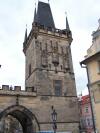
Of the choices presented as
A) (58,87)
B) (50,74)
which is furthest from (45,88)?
(50,74)

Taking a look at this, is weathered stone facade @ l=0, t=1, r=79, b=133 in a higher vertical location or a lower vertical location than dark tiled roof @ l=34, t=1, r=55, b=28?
lower

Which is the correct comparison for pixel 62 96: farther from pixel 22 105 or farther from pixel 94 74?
pixel 94 74

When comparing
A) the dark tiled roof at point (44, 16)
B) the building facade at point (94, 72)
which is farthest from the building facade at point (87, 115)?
the building facade at point (94, 72)

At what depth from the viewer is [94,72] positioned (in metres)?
15.2

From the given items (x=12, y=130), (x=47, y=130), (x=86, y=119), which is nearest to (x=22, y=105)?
(x=47, y=130)

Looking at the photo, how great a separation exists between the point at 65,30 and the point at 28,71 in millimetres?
7631

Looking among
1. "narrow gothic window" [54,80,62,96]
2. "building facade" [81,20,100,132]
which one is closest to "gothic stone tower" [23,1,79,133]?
"narrow gothic window" [54,80,62,96]

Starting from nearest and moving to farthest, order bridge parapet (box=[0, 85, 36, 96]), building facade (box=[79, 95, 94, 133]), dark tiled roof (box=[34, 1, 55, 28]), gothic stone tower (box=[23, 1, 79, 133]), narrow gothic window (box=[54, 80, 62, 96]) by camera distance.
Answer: bridge parapet (box=[0, 85, 36, 96])
gothic stone tower (box=[23, 1, 79, 133])
narrow gothic window (box=[54, 80, 62, 96])
dark tiled roof (box=[34, 1, 55, 28])
building facade (box=[79, 95, 94, 133])

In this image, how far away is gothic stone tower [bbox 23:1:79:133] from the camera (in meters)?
25.7

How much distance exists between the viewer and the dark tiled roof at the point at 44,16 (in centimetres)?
3159

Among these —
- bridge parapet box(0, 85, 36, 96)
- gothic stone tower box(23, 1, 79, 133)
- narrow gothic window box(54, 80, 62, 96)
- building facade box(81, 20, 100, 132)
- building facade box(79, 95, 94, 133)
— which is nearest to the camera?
building facade box(81, 20, 100, 132)

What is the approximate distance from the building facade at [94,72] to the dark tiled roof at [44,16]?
51.8ft

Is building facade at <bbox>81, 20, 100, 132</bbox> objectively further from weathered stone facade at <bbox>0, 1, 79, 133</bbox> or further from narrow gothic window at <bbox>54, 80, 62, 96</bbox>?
narrow gothic window at <bbox>54, 80, 62, 96</bbox>

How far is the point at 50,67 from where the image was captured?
28.0 metres
